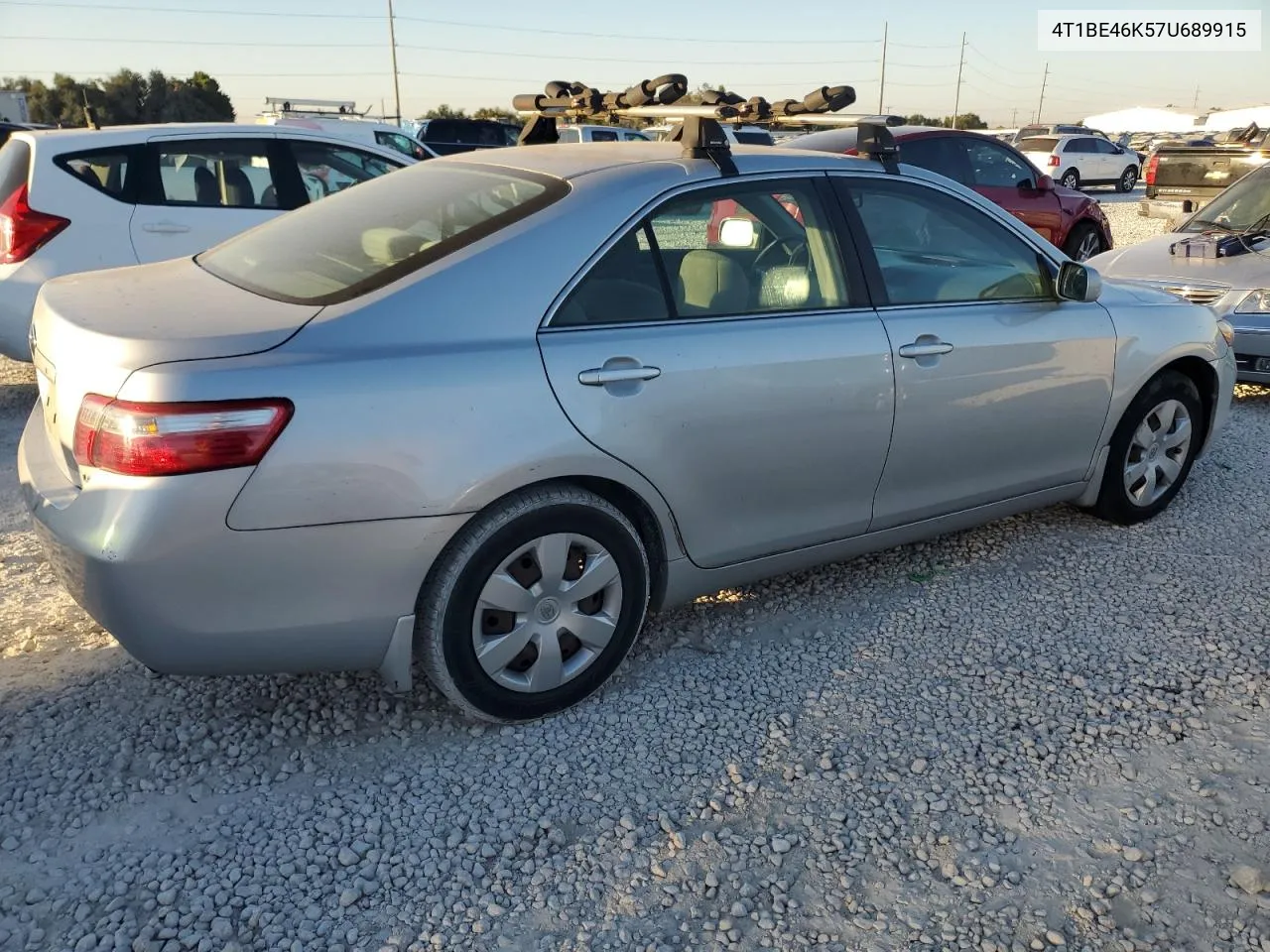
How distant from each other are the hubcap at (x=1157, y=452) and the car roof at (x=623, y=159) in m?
1.88

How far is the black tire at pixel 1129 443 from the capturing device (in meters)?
4.24

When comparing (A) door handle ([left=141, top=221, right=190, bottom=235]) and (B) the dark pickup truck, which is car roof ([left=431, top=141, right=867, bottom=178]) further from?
(B) the dark pickup truck

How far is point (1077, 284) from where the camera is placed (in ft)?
12.4

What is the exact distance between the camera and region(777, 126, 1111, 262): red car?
9.51m

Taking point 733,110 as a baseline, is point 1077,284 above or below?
below

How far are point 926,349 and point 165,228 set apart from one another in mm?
4810

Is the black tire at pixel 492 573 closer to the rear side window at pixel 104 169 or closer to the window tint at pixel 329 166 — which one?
the rear side window at pixel 104 169

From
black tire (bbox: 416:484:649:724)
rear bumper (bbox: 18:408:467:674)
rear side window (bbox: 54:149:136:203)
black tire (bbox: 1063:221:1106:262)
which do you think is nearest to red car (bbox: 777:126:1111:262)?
black tire (bbox: 1063:221:1106:262)

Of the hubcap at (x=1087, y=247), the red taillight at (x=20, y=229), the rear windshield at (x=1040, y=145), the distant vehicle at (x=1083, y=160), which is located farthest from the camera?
the rear windshield at (x=1040, y=145)

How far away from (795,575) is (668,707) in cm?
107

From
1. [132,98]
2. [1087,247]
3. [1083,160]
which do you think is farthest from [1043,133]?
[132,98]

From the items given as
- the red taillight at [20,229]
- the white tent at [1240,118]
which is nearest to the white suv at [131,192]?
the red taillight at [20,229]

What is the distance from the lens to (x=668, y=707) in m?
3.08

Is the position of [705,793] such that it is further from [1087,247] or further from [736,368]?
[1087,247]
